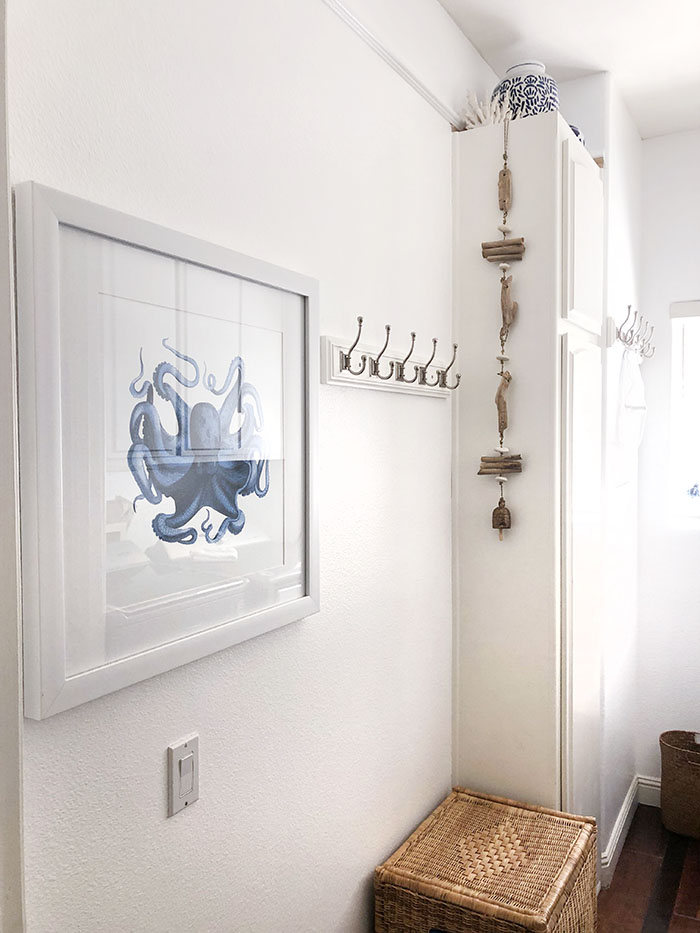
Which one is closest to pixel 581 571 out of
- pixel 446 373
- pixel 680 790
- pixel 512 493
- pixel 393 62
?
pixel 512 493

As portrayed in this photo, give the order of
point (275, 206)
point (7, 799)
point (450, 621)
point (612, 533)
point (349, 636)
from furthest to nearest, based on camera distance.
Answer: point (612, 533) < point (450, 621) < point (349, 636) < point (275, 206) < point (7, 799)

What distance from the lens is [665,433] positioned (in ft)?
9.87

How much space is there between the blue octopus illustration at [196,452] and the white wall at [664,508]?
2173mm

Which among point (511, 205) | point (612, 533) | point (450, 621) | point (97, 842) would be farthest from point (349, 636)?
point (612, 533)

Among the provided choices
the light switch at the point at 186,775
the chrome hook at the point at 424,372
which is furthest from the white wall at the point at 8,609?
the chrome hook at the point at 424,372

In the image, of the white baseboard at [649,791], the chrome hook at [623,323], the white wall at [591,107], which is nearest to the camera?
the white wall at [591,107]

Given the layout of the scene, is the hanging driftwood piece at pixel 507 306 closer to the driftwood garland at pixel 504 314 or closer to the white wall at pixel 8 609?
the driftwood garland at pixel 504 314

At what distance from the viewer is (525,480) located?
2053 mm

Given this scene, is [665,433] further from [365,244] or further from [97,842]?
[97,842]

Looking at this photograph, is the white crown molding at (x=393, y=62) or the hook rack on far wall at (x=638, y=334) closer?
the white crown molding at (x=393, y=62)

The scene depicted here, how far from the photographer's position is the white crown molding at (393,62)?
5.05 ft

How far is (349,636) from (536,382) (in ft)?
2.78

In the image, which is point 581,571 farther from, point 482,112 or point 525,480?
point 482,112

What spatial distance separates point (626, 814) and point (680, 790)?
0.70 ft
